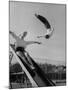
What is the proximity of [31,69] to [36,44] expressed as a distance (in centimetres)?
28

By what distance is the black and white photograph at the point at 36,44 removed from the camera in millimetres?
2285

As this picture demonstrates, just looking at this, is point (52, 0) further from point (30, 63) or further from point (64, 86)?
point (64, 86)

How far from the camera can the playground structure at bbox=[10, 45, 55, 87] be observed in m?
2.30

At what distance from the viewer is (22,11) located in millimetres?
2326

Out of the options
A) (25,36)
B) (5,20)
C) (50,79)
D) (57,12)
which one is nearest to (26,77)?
(50,79)

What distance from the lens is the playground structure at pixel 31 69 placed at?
7.54 feet

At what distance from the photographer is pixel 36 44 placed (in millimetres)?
2357

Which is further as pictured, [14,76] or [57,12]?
[57,12]

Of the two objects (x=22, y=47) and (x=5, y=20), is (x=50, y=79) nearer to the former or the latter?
(x=22, y=47)

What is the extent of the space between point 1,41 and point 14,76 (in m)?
0.40

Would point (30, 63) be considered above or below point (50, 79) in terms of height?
above

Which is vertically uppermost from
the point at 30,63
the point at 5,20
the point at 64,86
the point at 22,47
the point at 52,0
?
the point at 52,0

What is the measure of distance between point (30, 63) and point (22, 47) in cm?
20

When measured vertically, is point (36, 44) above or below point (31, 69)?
above
